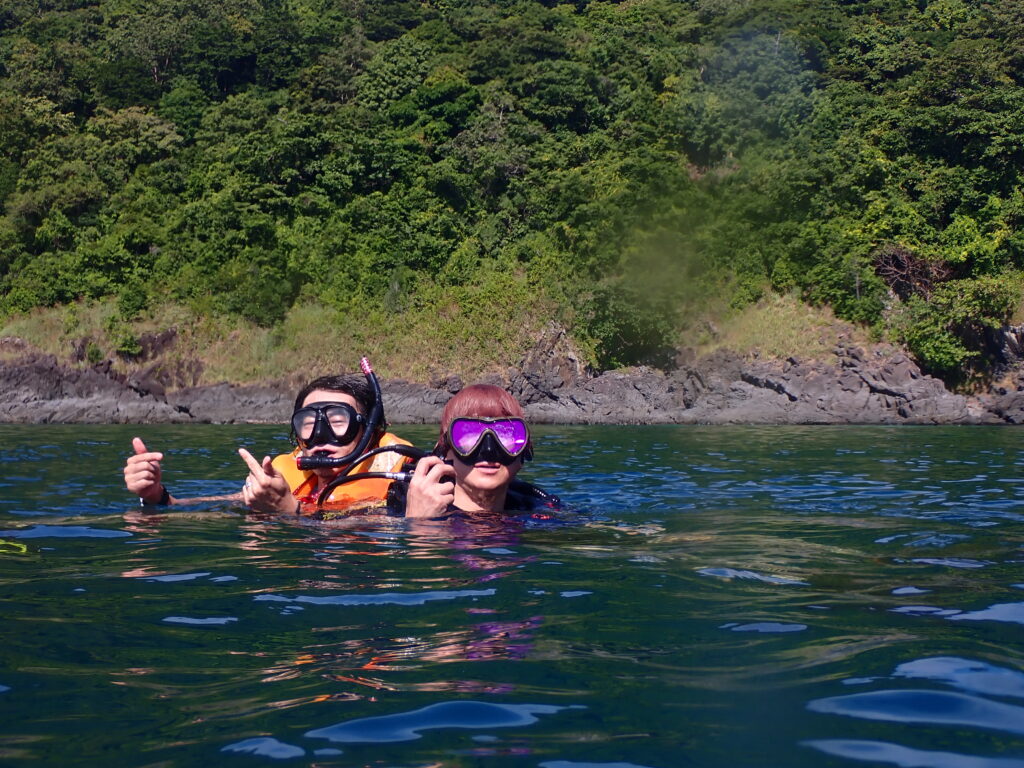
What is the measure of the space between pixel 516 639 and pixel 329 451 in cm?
270

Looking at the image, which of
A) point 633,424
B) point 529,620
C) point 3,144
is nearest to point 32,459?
point 529,620

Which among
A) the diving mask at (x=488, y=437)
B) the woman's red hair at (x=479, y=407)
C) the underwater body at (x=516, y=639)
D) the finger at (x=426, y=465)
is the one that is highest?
the woman's red hair at (x=479, y=407)

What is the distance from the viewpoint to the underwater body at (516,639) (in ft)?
6.54

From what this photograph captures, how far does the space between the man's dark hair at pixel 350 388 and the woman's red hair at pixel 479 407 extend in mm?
927

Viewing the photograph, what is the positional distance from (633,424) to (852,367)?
6.08 m

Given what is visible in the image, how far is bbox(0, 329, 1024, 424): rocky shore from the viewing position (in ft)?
79.4

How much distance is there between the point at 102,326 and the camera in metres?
30.7

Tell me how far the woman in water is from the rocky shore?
20.1 meters

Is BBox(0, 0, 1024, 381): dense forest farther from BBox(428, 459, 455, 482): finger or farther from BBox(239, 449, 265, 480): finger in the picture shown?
BBox(239, 449, 265, 480): finger

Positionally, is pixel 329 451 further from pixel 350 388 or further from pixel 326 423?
pixel 350 388

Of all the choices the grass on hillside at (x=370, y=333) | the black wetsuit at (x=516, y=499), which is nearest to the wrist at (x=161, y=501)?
the black wetsuit at (x=516, y=499)

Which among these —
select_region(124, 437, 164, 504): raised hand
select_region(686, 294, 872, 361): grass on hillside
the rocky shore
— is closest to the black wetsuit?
select_region(124, 437, 164, 504): raised hand

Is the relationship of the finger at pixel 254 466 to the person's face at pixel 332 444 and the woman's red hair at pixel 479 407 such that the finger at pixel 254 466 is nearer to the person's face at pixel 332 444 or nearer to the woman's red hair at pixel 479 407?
the woman's red hair at pixel 479 407

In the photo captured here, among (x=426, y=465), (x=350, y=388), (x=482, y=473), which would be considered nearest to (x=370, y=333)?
(x=350, y=388)
